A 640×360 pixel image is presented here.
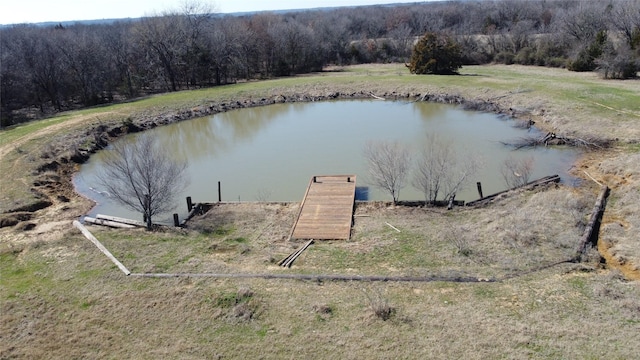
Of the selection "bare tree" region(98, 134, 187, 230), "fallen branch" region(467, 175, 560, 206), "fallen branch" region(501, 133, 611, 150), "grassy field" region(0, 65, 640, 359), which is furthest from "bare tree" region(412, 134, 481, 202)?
"bare tree" region(98, 134, 187, 230)

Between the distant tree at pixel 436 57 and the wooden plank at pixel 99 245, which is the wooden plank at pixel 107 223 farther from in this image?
the distant tree at pixel 436 57

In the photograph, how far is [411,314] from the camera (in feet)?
33.1

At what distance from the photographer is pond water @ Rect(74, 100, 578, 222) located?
19516 millimetres

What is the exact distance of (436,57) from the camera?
132 ft

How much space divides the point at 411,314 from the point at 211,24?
49442mm

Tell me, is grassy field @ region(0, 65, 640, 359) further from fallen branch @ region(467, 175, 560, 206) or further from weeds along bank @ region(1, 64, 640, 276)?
fallen branch @ region(467, 175, 560, 206)

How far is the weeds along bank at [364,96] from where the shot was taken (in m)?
17.7

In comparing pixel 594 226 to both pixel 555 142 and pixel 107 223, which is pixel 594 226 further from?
pixel 107 223

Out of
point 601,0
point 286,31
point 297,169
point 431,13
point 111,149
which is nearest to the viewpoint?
point 297,169

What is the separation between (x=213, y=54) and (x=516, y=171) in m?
33.4

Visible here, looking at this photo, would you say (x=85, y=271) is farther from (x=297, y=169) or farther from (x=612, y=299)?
(x=612, y=299)

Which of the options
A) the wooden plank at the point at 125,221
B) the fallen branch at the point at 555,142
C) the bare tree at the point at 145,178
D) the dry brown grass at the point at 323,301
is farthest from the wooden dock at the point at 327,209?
the fallen branch at the point at 555,142

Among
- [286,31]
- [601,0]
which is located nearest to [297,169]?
[286,31]

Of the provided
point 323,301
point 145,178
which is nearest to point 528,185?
point 323,301
